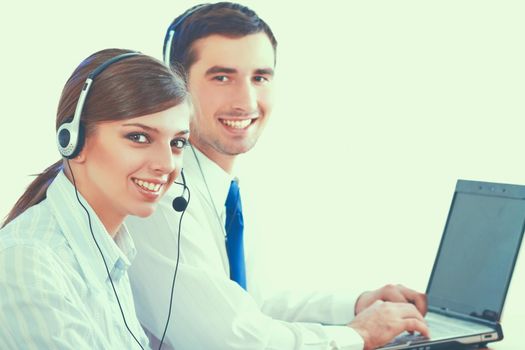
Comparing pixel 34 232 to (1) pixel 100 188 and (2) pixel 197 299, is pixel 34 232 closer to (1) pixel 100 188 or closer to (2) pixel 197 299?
(1) pixel 100 188

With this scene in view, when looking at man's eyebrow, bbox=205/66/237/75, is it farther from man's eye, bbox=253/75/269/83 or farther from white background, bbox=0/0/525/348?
white background, bbox=0/0/525/348

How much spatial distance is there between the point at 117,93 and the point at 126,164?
11 cm

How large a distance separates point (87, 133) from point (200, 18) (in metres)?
0.60

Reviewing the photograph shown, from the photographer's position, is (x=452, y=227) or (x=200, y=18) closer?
(x=200, y=18)

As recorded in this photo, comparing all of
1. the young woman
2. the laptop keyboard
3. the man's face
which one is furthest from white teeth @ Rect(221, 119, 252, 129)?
the laptop keyboard

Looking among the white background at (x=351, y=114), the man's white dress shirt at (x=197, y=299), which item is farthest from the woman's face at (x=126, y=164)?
the white background at (x=351, y=114)

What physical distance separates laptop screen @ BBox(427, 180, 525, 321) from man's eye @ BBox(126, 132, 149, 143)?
0.88 meters

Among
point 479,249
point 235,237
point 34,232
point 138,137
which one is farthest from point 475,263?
point 34,232

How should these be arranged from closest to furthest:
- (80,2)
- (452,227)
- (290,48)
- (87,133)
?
1. (87,133)
2. (452,227)
3. (80,2)
4. (290,48)

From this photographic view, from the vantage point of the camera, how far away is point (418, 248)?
96.3 inches

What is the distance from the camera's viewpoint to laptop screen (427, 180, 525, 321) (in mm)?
1699

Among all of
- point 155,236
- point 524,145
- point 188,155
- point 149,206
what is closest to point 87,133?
point 149,206

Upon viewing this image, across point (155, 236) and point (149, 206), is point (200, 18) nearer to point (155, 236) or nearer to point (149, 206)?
point (155, 236)

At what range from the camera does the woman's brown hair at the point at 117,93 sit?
1.15 meters
